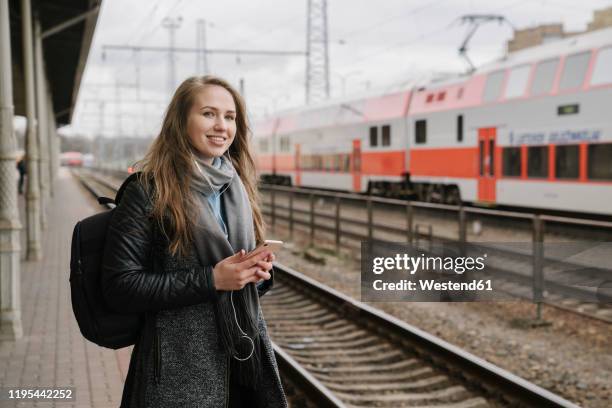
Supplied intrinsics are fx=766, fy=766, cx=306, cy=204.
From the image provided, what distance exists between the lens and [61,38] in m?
23.1

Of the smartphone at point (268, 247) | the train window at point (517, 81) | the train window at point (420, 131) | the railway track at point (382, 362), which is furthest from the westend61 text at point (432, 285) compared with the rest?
the train window at point (420, 131)

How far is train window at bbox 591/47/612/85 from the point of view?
1346 cm

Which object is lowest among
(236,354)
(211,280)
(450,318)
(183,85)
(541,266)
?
(450,318)

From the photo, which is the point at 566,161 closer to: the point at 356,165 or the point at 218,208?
the point at 356,165

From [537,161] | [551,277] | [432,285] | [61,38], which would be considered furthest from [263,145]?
[551,277]

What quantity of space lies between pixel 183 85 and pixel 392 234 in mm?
9939

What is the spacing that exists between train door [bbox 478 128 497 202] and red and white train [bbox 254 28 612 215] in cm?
2

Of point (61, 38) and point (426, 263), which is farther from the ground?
point (61, 38)

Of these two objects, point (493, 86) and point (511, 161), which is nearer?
point (511, 161)

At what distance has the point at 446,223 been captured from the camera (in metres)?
10.2

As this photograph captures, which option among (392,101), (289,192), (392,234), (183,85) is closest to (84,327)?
(183,85)

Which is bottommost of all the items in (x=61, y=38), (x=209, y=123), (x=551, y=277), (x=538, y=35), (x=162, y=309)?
(x=551, y=277)

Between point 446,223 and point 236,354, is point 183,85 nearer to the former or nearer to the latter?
point 236,354

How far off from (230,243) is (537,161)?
45.3 ft
